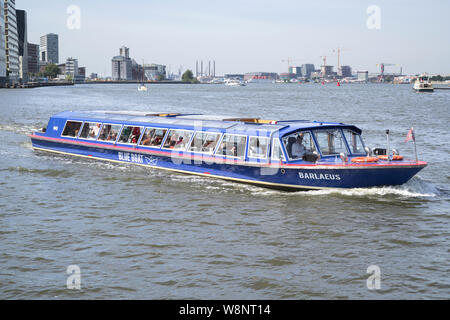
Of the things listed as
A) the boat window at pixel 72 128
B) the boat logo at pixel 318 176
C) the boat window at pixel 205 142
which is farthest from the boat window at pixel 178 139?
the boat window at pixel 72 128

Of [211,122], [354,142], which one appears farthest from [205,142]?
[354,142]

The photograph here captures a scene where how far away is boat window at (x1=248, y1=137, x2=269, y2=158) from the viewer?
22.3m

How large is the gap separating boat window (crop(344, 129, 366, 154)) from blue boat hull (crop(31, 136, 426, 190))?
246 cm

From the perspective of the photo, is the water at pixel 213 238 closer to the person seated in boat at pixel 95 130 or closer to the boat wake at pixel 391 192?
the boat wake at pixel 391 192

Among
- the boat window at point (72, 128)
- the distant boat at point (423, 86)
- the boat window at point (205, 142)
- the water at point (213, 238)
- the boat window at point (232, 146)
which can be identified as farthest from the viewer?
the distant boat at point (423, 86)

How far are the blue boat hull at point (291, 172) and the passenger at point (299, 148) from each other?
854 millimetres

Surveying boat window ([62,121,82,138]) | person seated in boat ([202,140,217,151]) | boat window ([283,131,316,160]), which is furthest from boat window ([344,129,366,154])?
boat window ([62,121,82,138])

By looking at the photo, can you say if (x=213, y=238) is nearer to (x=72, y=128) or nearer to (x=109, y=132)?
(x=109, y=132)

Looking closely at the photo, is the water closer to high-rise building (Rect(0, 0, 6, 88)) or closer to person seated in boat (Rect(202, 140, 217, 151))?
person seated in boat (Rect(202, 140, 217, 151))

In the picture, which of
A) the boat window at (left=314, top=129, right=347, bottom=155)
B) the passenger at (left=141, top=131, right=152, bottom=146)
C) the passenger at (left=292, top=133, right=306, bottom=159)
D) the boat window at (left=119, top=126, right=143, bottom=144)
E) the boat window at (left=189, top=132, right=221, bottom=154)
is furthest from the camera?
the boat window at (left=119, top=126, right=143, bottom=144)

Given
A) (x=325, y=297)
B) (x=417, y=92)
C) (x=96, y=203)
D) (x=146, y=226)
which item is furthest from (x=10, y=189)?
(x=417, y=92)

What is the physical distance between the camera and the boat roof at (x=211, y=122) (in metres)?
22.5

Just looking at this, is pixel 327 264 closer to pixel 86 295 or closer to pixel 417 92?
pixel 86 295
